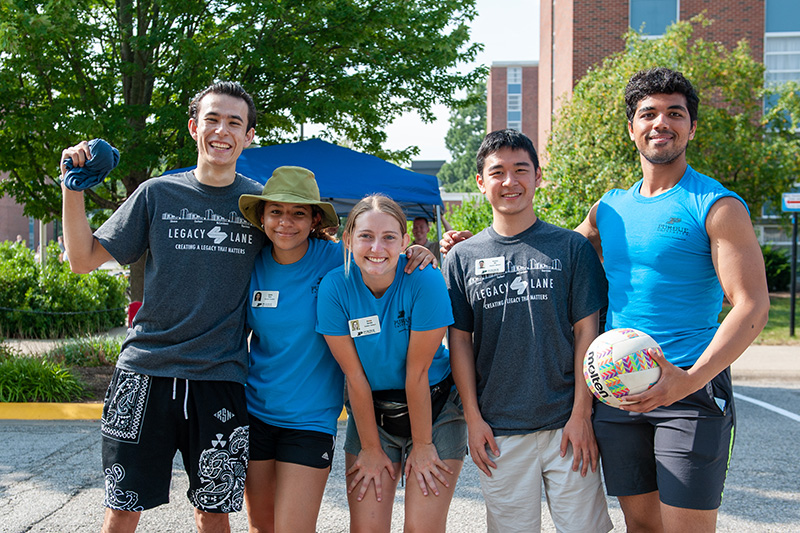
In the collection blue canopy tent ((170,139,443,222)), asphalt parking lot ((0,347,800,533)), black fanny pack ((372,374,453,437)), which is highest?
blue canopy tent ((170,139,443,222))

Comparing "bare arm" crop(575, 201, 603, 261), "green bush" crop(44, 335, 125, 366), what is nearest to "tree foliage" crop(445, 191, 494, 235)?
"green bush" crop(44, 335, 125, 366)

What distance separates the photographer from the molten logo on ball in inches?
93.5

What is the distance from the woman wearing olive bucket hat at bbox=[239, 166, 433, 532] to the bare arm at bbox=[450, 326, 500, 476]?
43 cm

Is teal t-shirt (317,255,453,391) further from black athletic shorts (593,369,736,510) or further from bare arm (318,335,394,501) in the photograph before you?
black athletic shorts (593,369,736,510)

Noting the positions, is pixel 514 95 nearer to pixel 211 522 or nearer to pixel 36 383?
pixel 36 383

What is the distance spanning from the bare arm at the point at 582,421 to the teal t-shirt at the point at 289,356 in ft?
3.57

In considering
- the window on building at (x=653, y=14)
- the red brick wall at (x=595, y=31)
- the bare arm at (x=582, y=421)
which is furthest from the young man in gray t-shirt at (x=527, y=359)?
the window on building at (x=653, y=14)

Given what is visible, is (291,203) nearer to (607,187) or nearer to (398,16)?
(398,16)

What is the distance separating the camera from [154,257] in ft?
9.45

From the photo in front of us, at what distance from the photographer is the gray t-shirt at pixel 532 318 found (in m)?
2.80

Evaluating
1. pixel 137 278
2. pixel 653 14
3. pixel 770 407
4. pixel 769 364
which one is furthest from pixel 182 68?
pixel 653 14

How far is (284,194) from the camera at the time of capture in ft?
9.60

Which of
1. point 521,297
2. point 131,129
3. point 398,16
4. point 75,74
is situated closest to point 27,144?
point 75,74

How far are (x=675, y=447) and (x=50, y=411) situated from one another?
652cm
